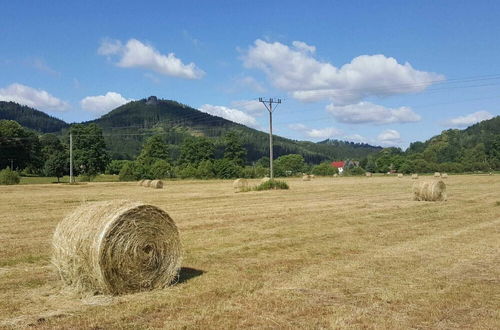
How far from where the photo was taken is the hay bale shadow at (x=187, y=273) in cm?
1040

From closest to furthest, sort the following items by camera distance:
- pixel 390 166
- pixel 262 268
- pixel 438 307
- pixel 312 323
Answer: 1. pixel 312 323
2. pixel 438 307
3. pixel 262 268
4. pixel 390 166

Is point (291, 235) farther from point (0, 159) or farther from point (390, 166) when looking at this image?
point (390, 166)

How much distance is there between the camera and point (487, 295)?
9016 mm

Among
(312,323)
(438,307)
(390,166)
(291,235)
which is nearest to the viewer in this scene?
(312,323)

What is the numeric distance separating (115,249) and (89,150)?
90.6m

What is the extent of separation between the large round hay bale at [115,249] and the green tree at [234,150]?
101 metres

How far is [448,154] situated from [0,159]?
137909 millimetres

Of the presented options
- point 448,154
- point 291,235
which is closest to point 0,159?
point 291,235

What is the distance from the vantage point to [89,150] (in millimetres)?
95125

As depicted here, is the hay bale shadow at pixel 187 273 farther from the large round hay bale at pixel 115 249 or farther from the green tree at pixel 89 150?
the green tree at pixel 89 150

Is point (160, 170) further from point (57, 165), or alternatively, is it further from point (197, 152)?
point (197, 152)

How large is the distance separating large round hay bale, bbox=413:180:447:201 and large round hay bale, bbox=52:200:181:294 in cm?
2298

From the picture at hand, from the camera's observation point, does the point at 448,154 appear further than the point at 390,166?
Yes

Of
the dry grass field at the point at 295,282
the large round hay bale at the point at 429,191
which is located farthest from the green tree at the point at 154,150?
the dry grass field at the point at 295,282
